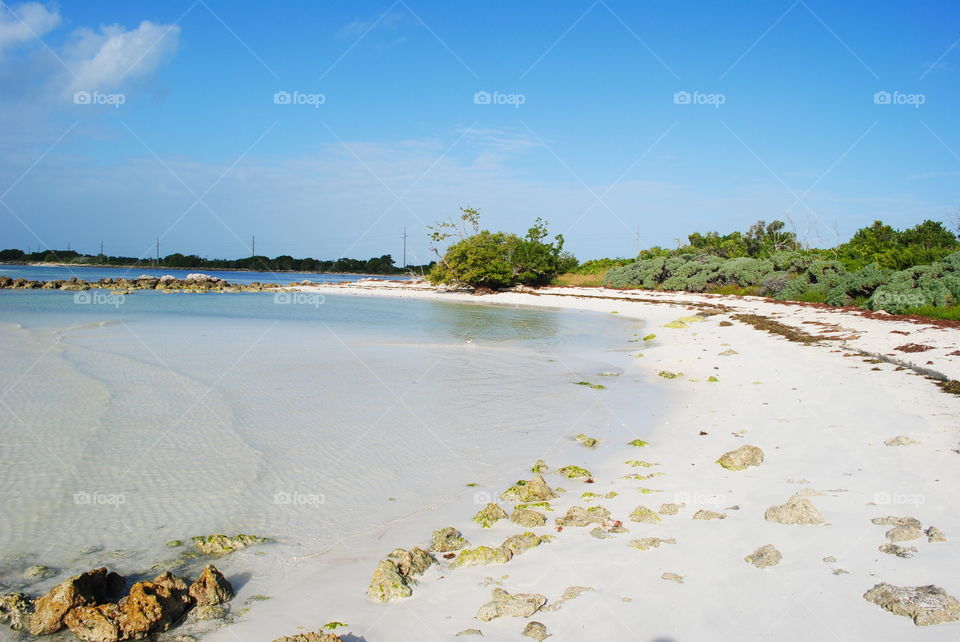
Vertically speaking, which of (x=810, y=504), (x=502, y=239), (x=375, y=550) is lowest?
(x=375, y=550)

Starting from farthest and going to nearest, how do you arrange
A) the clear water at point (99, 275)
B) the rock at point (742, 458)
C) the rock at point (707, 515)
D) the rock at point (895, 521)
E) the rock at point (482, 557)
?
the clear water at point (99, 275) → the rock at point (742, 458) → the rock at point (707, 515) → the rock at point (895, 521) → the rock at point (482, 557)

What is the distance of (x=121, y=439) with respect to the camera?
8219mm

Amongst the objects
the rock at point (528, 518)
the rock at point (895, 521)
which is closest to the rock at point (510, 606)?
the rock at point (528, 518)

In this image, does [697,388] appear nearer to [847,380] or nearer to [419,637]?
[847,380]

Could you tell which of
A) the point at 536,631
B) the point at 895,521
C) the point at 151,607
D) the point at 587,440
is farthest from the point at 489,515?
the point at 895,521

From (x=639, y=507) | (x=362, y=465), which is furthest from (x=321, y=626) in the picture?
(x=362, y=465)

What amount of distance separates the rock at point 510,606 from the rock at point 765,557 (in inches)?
61.0

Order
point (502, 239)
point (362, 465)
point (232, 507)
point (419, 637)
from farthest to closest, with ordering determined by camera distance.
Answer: point (502, 239), point (362, 465), point (232, 507), point (419, 637)

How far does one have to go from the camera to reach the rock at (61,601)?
3.81 m

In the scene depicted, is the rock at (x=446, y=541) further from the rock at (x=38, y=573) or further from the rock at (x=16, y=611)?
the rock at (x=38, y=573)

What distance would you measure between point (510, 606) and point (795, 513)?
2.63 meters

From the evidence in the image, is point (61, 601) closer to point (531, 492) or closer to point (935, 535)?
point (531, 492)

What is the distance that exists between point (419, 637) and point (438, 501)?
242 cm

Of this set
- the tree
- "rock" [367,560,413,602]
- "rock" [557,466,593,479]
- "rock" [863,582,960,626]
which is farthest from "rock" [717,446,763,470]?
the tree
